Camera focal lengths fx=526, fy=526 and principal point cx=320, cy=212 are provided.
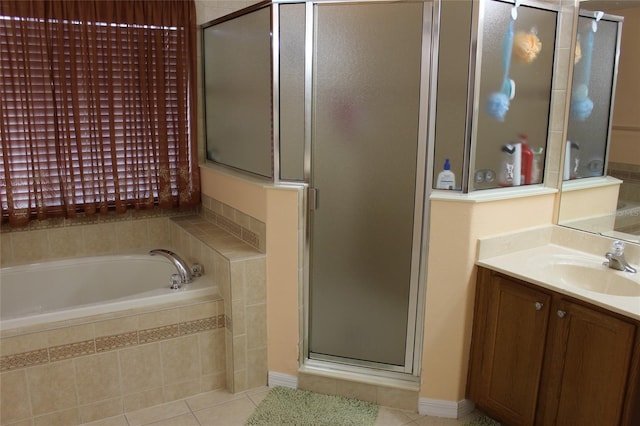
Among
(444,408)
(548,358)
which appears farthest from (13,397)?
(548,358)

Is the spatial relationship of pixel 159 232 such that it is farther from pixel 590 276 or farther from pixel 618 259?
pixel 618 259

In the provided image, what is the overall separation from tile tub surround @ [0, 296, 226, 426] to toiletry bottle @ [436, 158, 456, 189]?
50.1 inches

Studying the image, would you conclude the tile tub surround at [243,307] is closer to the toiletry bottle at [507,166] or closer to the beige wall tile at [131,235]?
the beige wall tile at [131,235]

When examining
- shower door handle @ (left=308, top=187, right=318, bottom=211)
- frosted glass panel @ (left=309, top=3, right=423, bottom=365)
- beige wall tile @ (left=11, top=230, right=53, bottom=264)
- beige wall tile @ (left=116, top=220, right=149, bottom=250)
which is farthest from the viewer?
beige wall tile @ (left=116, top=220, right=149, bottom=250)

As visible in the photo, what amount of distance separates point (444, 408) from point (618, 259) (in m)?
1.05

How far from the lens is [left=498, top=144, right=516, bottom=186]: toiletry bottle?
2469 mm

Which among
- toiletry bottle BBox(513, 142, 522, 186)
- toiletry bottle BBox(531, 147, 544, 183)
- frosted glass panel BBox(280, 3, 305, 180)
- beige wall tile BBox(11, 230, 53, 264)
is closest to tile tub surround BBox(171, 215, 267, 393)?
frosted glass panel BBox(280, 3, 305, 180)

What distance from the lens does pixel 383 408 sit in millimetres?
2615

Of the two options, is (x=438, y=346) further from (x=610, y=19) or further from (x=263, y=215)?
(x=610, y=19)

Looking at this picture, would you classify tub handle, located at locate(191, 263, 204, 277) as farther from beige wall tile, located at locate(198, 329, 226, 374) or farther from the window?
the window

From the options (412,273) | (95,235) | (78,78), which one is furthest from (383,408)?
(78,78)

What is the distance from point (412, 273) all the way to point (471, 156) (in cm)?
62

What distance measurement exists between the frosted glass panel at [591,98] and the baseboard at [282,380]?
1.74 metres

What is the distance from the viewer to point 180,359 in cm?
267
